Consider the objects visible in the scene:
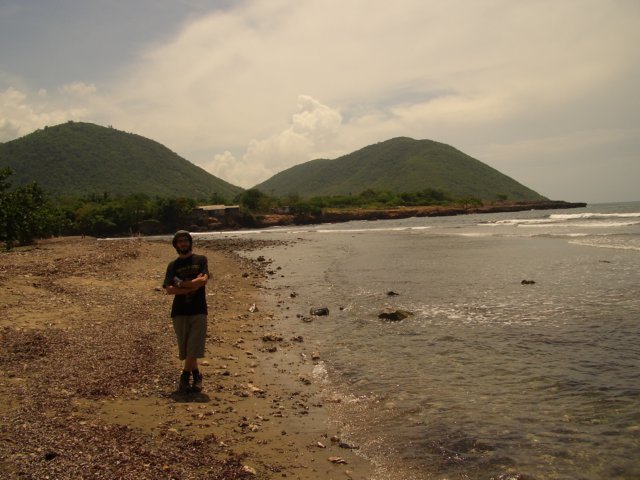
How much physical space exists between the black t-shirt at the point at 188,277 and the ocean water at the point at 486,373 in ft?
9.94

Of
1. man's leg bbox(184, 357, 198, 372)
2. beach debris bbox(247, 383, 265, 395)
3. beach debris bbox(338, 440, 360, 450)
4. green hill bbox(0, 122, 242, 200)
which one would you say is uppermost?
green hill bbox(0, 122, 242, 200)

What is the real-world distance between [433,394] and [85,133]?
190505mm

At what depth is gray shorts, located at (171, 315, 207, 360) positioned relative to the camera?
8070 millimetres

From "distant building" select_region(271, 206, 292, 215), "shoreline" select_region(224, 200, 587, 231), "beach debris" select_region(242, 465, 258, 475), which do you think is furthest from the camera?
"distant building" select_region(271, 206, 292, 215)

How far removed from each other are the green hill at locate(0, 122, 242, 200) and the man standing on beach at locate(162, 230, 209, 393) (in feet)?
461

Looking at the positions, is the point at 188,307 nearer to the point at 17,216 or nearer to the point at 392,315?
the point at 392,315

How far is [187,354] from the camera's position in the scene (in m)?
8.12

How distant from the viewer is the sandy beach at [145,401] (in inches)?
220

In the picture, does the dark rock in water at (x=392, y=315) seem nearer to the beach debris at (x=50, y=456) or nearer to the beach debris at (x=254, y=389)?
the beach debris at (x=254, y=389)

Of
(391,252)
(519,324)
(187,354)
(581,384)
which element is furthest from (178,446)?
(391,252)

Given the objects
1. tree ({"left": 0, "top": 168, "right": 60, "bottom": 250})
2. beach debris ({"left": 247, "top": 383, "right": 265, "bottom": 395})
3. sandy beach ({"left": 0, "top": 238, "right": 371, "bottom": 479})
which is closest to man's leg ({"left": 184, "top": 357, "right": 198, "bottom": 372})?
sandy beach ({"left": 0, "top": 238, "right": 371, "bottom": 479})

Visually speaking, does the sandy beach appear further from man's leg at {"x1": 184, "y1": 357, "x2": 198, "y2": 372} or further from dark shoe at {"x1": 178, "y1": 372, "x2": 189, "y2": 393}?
man's leg at {"x1": 184, "y1": 357, "x2": 198, "y2": 372}

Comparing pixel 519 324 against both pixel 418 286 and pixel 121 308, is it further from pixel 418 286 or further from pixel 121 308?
pixel 121 308

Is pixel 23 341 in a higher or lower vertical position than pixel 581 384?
higher
